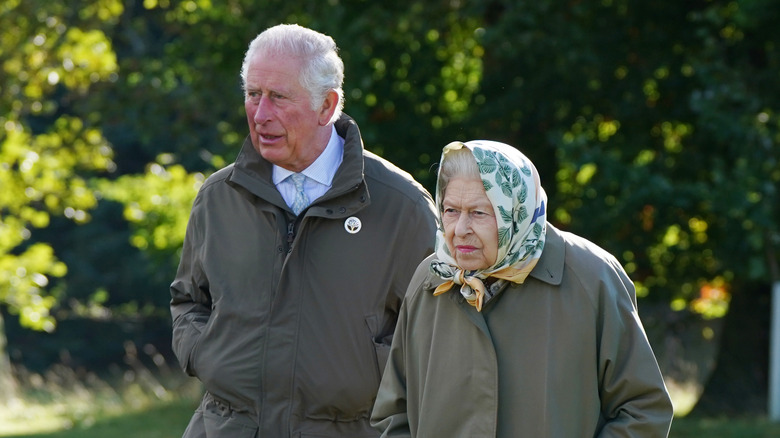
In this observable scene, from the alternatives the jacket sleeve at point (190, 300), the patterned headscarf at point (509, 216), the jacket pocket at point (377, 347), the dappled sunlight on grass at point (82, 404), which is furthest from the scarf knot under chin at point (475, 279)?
the dappled sunlight on grass at point (82, 404)

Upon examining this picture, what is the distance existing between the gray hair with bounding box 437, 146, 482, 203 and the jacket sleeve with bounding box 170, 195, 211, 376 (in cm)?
119

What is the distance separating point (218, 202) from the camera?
376 centimetres

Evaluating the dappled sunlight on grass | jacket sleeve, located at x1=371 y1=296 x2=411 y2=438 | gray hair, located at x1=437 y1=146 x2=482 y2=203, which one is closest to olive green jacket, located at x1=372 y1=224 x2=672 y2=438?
jacket sleeve, located at x1=371 y1=296 x2=411 y2=438

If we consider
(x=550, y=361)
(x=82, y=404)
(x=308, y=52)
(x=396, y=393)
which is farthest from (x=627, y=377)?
(x=82, y=404)

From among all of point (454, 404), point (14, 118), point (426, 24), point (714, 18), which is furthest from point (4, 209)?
point (454, 404)

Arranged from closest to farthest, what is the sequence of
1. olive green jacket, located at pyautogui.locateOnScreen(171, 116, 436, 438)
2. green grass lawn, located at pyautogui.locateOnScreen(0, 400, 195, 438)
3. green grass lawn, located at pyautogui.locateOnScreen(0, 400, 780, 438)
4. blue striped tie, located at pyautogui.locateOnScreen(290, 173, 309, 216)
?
olive green jacket, located at pyautogui.locateOnScreen(171, 116, 436, 438), blue striped tie, located at pyautogui.locateOnScreen(290, 173, 309, 216), green grass lawn, located at pyautogui.locateOnScreen(0, 400, 780, 438), green grass lawn, located at pyautogui.locateOnScreen(0, 400, 195, 438)

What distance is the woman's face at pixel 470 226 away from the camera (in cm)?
273

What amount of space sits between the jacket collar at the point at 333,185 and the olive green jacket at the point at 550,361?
760 millimetres

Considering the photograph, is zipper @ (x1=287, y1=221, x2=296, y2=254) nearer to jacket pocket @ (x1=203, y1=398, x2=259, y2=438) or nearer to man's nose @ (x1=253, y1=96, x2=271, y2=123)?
man's nose @ (x1=253, y1=96, x2=271, y2=123)

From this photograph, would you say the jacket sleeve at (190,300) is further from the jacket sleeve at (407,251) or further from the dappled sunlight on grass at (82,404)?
the dappled sunlight on grass at (82,404)

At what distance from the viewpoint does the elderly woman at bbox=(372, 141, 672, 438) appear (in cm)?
271

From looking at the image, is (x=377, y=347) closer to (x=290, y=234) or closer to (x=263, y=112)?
(x=290, y=234)

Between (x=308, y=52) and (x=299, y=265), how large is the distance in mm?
636

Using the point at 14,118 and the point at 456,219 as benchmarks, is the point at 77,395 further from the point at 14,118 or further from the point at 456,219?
the point at 456,219
